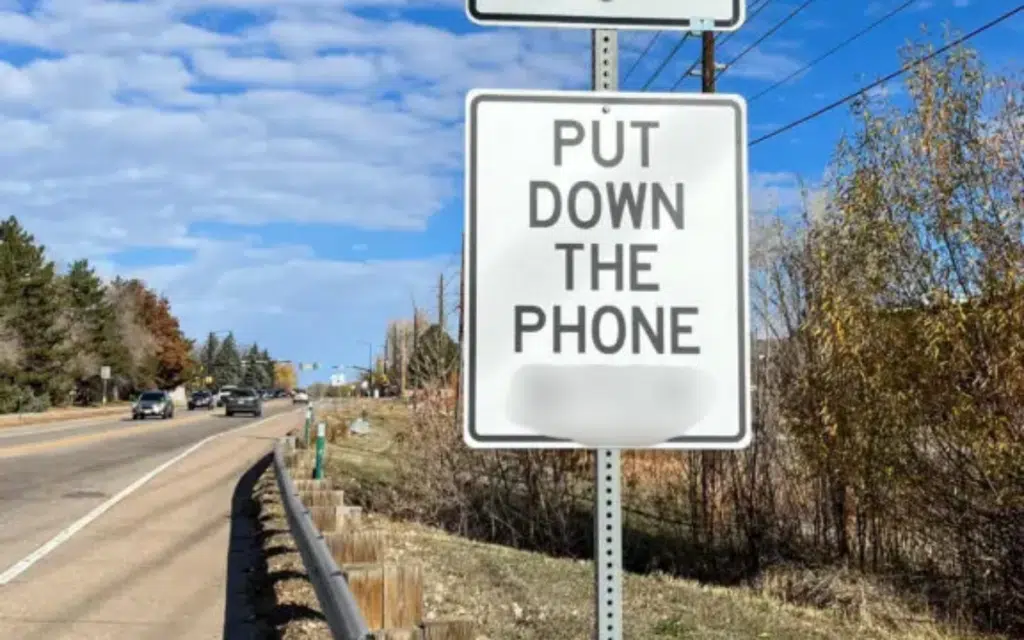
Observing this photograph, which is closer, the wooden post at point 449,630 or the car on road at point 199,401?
the wooden post at point 449,630

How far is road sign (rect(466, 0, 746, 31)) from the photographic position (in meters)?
2.47

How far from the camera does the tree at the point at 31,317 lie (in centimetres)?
6062

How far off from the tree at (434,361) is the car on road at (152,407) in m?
35.7

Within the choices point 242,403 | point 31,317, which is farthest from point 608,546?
point 31,317

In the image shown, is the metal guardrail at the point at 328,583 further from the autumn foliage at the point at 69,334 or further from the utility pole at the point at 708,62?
the autumn foliage at the point at 69,334

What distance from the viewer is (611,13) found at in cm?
249

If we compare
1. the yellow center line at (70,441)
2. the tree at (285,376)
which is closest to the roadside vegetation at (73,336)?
the yellow center line at (70,441)

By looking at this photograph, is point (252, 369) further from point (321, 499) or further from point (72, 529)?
point (321, 499)

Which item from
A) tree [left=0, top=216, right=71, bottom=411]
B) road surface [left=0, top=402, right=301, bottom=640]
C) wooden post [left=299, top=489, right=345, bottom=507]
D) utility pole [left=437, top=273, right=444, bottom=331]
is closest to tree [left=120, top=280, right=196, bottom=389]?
tree [left=0, top=216, right=71, bottom=411]

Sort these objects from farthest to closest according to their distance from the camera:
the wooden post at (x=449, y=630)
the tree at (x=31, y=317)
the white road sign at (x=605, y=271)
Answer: the tree at (x=31, y=317) < the wooden post at (x=449, y=630) < the white road sign at (x=605, y=271)

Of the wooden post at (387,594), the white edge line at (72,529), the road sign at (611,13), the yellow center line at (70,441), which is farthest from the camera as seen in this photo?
the yellow center line at (70,441)

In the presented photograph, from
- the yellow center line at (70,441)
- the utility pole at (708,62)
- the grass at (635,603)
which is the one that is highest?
the utility pole at (708,62)

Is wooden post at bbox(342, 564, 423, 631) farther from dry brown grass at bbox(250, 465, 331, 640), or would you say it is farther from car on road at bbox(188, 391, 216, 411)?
car on road at bbox(188, 391, 216, 411)

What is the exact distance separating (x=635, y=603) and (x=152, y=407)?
4446 centimetres
